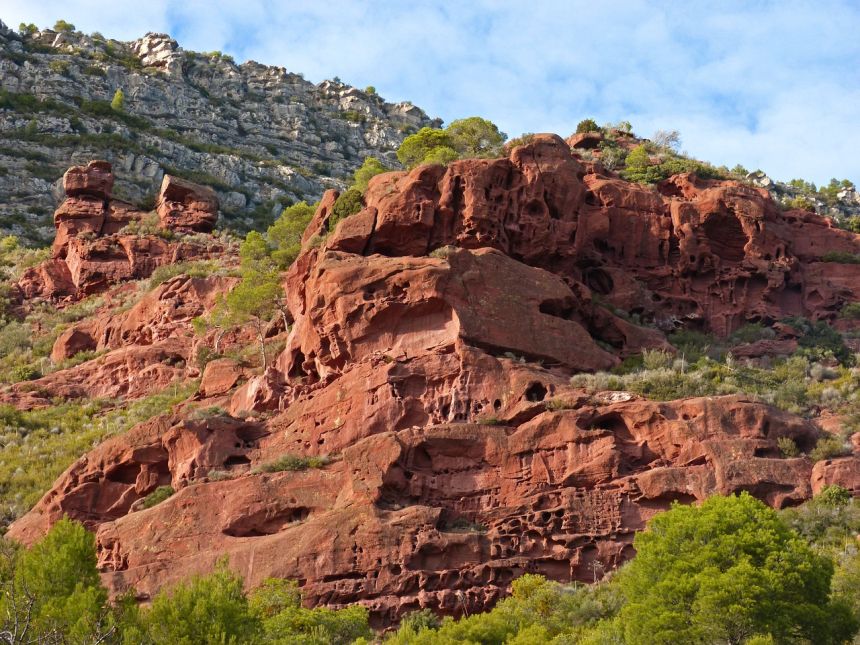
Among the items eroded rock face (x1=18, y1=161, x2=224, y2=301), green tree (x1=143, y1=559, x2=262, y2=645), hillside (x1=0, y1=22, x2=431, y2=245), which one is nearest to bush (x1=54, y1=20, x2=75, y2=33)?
hillside (x1=0, y1=22, x2=431, y2=245)

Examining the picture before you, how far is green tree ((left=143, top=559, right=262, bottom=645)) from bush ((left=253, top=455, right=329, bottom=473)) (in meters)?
9.75

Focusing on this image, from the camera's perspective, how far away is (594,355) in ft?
137

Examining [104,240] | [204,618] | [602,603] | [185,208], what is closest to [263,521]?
[204,618]

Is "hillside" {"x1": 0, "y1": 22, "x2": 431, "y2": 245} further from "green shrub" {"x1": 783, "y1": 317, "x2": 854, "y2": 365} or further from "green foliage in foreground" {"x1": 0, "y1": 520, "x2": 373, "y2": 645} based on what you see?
"green foliage in foreground" {"x1": 0, "y1": 520, "x2": 373, "y2": 645}

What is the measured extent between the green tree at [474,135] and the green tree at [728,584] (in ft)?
123

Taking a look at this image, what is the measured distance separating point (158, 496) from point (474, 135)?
33.3 metres

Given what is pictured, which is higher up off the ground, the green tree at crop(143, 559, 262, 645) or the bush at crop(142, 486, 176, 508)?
the bush at crop(142, 486, 176, 508)

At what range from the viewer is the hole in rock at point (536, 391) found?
37.7 meters

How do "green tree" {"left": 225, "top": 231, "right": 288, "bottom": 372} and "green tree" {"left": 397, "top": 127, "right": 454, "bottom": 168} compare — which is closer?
"green tree" {"left": 225, "top": 231, "right": 288, "bottom": 372}

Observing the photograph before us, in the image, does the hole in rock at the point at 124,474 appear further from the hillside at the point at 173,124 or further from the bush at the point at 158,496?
the hillside at the point at 173,124

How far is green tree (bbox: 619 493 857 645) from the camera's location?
86.4 ft

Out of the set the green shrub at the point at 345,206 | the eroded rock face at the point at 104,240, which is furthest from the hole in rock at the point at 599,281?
the eroded rock face at the point at 104,240

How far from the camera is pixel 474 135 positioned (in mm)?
65938

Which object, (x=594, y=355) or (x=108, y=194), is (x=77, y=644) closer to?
(x=594, y=355)
